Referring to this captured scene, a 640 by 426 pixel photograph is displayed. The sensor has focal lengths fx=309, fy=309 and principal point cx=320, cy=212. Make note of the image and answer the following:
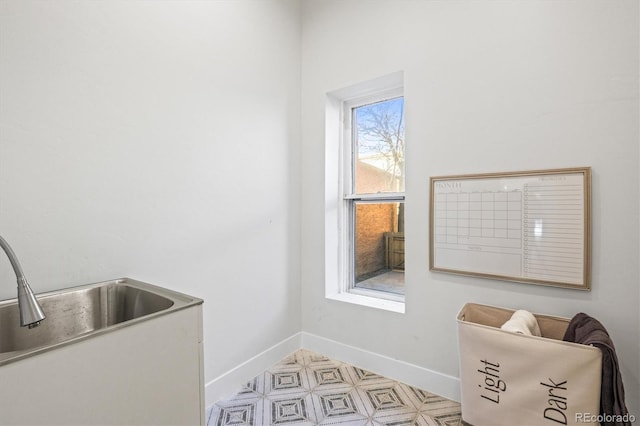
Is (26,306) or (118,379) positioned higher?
(26,306)

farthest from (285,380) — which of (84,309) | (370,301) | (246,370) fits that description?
(84,309)

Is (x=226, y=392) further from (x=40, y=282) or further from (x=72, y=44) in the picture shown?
(x=72, y=44)

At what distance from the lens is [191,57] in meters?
1.72

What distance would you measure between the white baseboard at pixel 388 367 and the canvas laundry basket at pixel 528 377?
1.31 feet

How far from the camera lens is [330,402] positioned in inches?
71.1

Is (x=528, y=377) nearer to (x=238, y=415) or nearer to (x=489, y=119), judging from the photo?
(x=489, y=119)

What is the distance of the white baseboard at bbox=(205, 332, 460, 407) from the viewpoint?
5.99 feet

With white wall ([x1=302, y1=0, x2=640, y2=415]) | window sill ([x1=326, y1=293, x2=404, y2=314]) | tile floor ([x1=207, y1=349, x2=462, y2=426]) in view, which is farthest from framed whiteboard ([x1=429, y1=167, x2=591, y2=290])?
tile floor ([x1=207, y1=349, x2=462, y2=426])

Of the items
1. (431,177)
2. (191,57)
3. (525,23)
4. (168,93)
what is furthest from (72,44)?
(525,23)

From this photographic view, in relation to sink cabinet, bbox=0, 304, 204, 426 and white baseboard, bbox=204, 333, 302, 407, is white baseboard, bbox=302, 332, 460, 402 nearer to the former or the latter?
white baseboard, bbox=204, 333, 302, 407

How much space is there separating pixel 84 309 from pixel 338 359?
164 cm

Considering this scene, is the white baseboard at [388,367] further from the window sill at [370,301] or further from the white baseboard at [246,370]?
the window sill at [370,301]

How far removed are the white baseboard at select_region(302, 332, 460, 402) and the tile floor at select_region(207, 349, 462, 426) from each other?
0.12 feet

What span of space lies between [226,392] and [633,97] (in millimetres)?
2573
